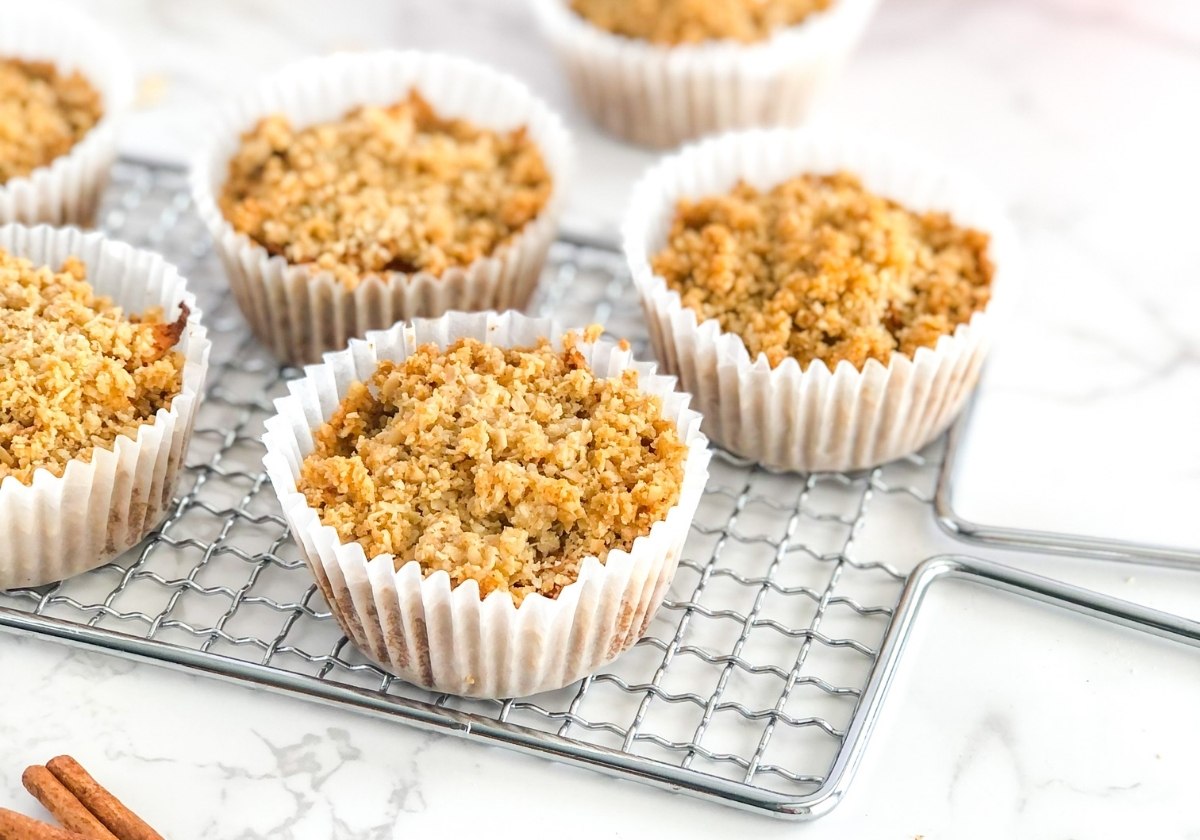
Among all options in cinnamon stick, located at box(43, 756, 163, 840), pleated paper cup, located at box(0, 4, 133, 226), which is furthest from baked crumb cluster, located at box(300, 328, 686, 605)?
pleated paper cup, located at box(0, 4, 133, 226)

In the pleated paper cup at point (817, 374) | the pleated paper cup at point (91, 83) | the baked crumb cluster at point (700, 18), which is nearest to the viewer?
the pleated paper cup at point (817, 374)

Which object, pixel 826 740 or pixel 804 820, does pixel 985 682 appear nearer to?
pixel 826 740

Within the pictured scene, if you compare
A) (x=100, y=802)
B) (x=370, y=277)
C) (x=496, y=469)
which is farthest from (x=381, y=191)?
(x=100, y=802)

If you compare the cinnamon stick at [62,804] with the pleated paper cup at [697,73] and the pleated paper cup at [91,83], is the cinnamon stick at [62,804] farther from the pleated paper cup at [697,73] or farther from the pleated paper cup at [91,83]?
the pleated paper cup at [697,73]

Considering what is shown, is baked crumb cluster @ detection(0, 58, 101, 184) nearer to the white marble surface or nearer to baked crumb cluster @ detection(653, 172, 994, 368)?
the white marble surface

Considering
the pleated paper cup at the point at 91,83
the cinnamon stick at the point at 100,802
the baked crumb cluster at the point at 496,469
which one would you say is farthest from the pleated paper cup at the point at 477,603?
the pleated paper cup at the point at 91,83

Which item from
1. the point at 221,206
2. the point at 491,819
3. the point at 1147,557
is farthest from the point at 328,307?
the point at 1147,557

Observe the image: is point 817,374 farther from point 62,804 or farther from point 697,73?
point 62,804
